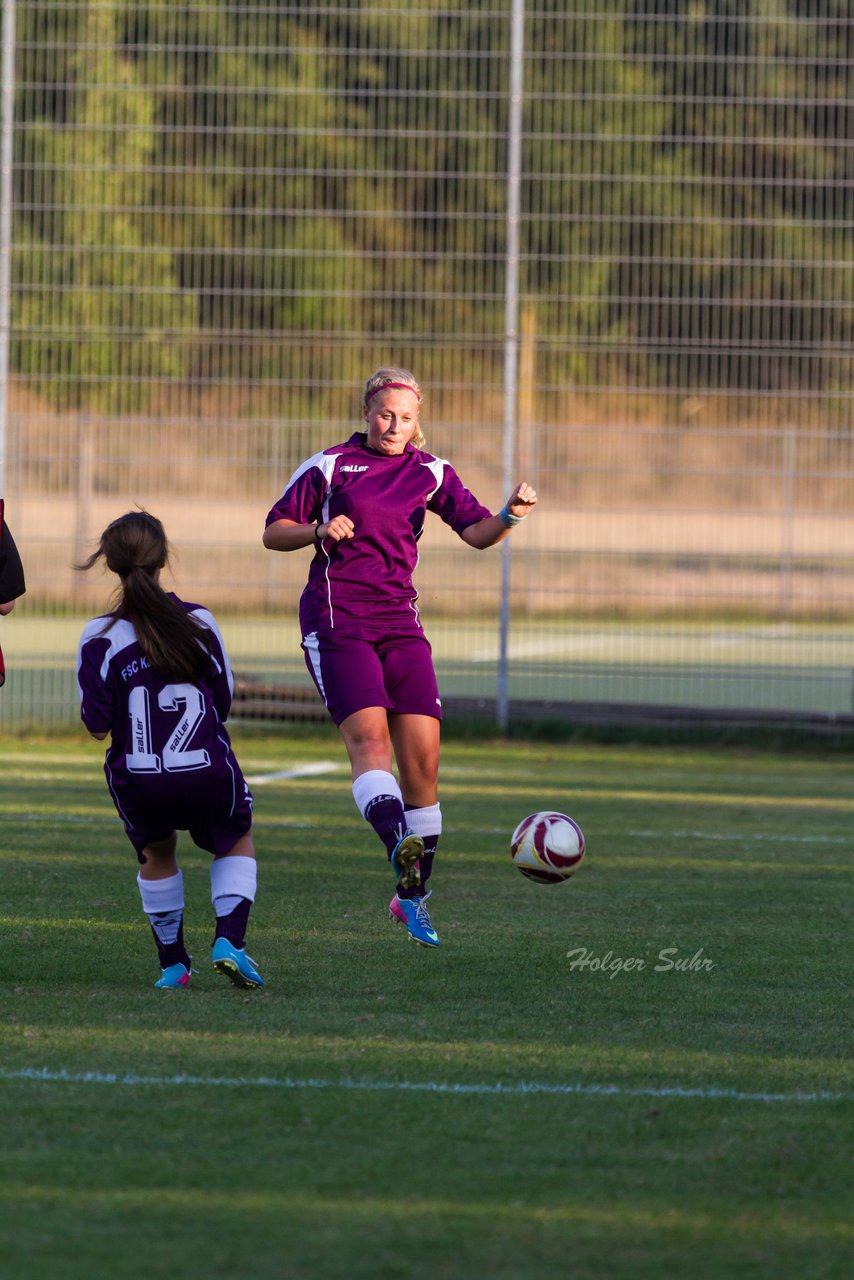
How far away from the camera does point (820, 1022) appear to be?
529 centimetres

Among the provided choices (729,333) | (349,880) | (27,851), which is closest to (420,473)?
(349,880)

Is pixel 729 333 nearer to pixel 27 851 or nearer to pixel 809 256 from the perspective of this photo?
pixel 809 256

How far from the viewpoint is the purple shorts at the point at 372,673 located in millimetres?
6441

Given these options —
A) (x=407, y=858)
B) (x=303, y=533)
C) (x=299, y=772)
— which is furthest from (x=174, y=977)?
→ (x=299, y=772)

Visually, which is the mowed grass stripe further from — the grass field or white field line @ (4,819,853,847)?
white field line @ (4,819,853,847)

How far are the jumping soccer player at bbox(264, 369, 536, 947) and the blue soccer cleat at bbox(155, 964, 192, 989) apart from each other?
921 millimetres

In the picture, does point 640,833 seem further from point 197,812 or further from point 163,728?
point 163,728

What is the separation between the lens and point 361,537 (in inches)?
257

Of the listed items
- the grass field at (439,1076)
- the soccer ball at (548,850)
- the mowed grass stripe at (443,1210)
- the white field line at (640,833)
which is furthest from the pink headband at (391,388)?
the mowed grass stripe at (443,1210)

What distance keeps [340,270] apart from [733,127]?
325 centimetres

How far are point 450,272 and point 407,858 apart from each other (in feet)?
31.4

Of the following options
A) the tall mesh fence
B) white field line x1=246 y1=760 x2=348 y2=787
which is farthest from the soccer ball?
the tall mesh fence

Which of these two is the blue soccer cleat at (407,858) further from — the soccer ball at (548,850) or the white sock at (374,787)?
the soccer ball at (548,850)

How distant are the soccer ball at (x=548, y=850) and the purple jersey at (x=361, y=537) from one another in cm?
84
